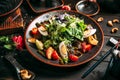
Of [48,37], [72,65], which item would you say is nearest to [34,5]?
[48,37]

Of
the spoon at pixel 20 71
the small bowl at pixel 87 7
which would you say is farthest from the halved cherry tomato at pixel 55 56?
the small bowl at pixel 87 7

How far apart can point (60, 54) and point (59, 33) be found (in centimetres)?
18

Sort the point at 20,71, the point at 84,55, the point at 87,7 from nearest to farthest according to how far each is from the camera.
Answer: the point at 20,71 < the point at 84,55 < the point at 87,7

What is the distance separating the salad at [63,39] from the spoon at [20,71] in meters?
0.17

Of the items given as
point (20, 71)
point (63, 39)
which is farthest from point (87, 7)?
point (20, 71)

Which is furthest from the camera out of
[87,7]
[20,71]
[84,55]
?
[87,7]

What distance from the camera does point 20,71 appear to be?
5.41ft

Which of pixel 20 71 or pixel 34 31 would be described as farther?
pixel 34 31

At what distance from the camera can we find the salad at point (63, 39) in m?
1.71

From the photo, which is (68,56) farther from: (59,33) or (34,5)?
(34,5)

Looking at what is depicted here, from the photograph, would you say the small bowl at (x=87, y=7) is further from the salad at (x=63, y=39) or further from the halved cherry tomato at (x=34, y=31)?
the halved cherry tomato at (x=34, y=31)

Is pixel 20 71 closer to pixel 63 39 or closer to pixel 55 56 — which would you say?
pixel 55 56

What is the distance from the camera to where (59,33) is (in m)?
1.81

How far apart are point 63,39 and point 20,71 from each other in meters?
0.40
